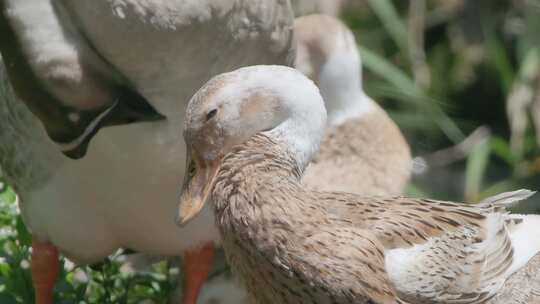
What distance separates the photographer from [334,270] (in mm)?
3008

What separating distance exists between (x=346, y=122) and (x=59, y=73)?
1.77m

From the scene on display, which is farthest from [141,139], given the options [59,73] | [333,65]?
[333,65]

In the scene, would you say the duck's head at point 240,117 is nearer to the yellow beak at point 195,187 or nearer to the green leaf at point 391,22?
the yellow beak at point 195,187

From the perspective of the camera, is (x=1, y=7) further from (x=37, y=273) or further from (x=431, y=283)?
(x=431, y=283)

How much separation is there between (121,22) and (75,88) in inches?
8.7

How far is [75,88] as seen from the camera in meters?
3.45

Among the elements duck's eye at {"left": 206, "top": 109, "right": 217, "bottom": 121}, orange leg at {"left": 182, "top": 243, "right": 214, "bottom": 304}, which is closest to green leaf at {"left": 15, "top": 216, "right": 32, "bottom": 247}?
orange leg at {"left": 182, "top": 243, "right": 214, "bottom": 304}

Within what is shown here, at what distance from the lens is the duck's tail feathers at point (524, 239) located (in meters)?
3.54

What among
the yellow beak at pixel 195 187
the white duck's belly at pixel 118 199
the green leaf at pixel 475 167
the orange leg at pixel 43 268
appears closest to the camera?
the yellow beak at pixel 195 187

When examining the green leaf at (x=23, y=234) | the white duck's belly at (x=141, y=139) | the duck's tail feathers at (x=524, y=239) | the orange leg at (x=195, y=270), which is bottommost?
the green leaf at (x=23, y=234)

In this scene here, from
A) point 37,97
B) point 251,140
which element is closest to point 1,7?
point 37,97

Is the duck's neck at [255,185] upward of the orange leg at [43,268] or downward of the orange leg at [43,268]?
upward

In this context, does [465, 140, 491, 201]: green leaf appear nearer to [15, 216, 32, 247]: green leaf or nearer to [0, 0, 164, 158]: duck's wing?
[15, 216, 32, 247]: green leaf

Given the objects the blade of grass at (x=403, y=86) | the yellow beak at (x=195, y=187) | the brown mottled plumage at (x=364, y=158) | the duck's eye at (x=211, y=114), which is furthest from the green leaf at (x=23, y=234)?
the blade of grass at (x=403, y=86)
